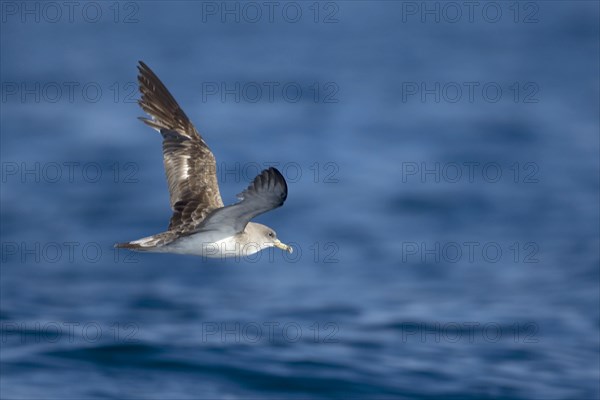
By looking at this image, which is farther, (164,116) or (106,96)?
(106,96)

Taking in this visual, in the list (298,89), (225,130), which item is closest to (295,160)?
(225,130)

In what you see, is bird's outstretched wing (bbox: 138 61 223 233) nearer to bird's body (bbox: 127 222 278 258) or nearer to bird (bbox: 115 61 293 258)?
bird (bbox: 115 61 293 258)

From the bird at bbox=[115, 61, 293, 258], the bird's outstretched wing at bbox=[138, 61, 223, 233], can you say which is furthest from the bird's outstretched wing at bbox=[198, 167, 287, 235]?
the bird's outstretched wing at bbox=[138, 61, 223, 233]

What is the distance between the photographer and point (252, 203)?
14789 mm

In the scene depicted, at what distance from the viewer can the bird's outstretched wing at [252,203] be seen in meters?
14.2

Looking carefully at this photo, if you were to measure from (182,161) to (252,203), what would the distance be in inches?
145

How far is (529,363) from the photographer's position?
2431cm

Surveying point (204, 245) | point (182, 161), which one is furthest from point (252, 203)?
point (182, 161)

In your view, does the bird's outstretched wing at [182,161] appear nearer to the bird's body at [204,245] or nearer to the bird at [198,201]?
the bird at [198,201]

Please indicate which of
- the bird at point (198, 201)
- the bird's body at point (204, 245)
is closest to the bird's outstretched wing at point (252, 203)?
the bird at point (198, 201)

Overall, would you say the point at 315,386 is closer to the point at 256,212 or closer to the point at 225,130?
the point at 256,212

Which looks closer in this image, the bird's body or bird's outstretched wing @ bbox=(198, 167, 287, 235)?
bird's outstretched wing @ bbox=(198, 167, 287, 235)

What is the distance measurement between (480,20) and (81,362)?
24.5m

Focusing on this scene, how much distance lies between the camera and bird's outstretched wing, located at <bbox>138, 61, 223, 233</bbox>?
17.2m
